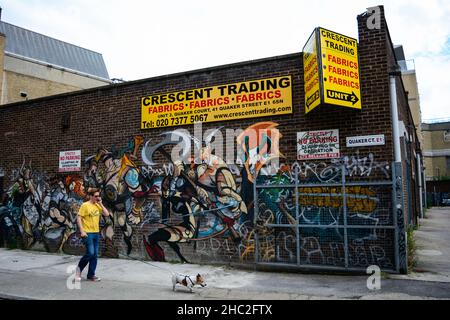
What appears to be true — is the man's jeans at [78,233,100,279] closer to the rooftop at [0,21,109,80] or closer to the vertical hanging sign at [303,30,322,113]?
the vertical hanging sign at [303,30,322,113]

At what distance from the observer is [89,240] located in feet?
23.7

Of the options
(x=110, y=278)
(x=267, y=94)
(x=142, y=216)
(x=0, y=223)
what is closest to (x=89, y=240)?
(x=110, y=278)

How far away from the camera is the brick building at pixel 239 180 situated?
7637 mm

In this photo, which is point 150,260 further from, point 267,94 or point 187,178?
point 267,94

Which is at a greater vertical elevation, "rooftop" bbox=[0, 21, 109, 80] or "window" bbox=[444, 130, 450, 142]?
"rooftop" bbox=[0, 21, 109, 80]

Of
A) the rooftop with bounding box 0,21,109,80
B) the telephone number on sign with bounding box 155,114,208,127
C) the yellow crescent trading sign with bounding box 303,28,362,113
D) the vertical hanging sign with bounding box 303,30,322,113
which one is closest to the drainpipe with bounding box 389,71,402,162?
the yellow crescent trading sign with bounding box 303,28,362,113

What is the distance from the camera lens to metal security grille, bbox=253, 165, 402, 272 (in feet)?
24.3

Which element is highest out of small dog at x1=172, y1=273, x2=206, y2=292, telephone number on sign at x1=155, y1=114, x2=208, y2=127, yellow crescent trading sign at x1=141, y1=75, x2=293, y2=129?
yellow crescent trading sign at x1=141, y1=75, x2=293, y2=129

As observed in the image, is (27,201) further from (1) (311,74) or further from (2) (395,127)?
(2) (395,127)

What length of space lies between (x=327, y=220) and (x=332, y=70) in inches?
120

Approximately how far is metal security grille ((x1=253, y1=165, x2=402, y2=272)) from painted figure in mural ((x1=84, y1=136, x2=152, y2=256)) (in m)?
3.33

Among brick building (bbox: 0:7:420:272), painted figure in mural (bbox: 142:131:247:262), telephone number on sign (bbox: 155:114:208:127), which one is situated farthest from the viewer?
telephone number on sign (bbox: 155:114:208:127)

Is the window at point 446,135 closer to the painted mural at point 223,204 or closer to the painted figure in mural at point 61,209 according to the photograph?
the painted mural at point 223,204

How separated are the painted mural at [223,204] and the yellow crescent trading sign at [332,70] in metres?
1.25
